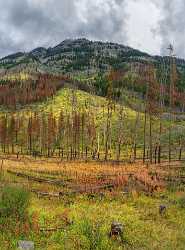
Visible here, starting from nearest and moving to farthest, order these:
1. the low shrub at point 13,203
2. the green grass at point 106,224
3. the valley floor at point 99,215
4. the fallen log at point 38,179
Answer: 1. the green grass at point 106,224
2. the valley floor at point 99,215
3. the low shrub at point 13,203
4. the fallen log at point 38,179

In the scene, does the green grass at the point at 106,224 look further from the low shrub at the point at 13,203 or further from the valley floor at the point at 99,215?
the low shrub at the point at 13,203

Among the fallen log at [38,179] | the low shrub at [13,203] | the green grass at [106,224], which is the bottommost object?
the fallen log at [38,179]

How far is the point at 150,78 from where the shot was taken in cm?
7812

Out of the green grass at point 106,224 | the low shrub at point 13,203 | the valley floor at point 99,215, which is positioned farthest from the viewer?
the low shrub at point 13,203

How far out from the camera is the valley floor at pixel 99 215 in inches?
846

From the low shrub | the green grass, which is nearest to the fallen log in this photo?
the green grass

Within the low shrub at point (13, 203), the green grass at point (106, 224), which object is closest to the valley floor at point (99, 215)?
the green grass at point (106, 224)

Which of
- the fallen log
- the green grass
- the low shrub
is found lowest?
the fallen log

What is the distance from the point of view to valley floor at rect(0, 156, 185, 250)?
21.5m

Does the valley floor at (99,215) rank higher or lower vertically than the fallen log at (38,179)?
higher

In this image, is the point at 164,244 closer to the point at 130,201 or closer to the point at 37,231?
the point at 37,231

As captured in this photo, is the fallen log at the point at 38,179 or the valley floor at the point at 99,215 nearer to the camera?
the valley floor at the point at 99,215

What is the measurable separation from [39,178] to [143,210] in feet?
60.8

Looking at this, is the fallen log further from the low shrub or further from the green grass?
the low shrub
